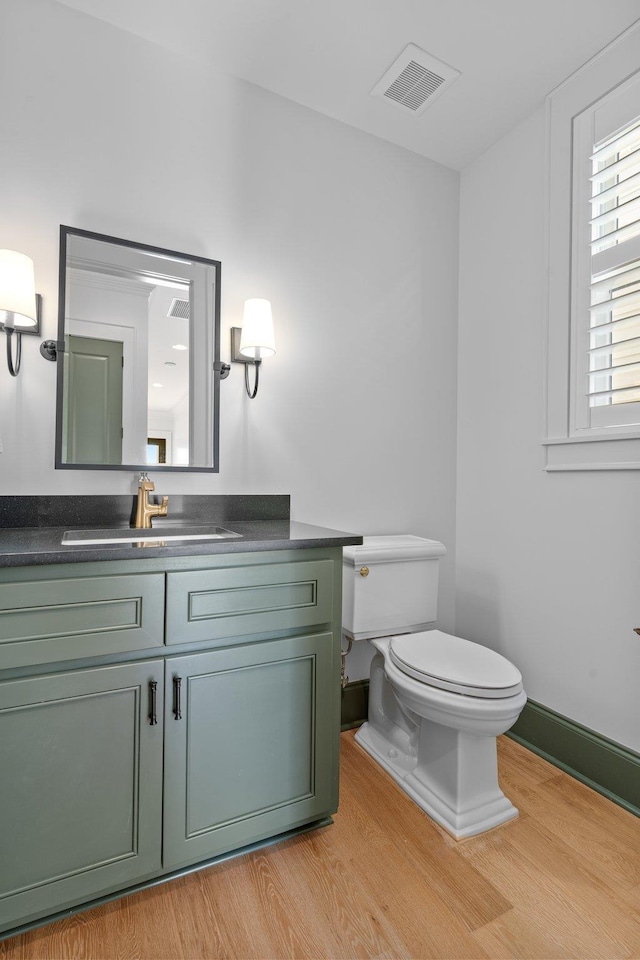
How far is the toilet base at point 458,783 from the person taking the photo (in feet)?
4.97

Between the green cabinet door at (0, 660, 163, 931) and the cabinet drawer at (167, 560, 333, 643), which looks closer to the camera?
the green cabinet door at (0, 660, 163, 931)

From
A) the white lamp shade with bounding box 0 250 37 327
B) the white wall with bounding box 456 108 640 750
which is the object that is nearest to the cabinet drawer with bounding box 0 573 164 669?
the white lamp shade with bounding box 0 250 37 327

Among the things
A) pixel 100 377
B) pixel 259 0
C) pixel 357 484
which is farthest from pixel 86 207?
pixel 357 484

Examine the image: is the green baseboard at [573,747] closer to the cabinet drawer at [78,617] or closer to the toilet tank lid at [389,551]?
the toilet tank lid at [389,551]

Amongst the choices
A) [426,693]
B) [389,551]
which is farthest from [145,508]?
[426,693]

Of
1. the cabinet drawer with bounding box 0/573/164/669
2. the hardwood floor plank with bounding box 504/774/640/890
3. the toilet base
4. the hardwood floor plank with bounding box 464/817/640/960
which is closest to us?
the cabinet drawer with bounding box 0/573/164/669

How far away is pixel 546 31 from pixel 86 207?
66.0 inches

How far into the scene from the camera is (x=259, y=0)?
1.57 m

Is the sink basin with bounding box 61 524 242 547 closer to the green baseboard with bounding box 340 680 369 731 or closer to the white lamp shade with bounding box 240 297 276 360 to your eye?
the white lamp shade with bounding box 240 297 276 360

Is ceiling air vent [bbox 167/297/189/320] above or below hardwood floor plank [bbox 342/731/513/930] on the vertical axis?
above

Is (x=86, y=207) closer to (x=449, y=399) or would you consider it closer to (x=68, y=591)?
(x=68, y=591)

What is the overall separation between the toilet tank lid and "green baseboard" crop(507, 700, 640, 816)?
29.5 inches

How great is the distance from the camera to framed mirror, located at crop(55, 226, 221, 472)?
1.59 metres

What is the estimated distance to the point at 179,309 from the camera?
1.76 m
